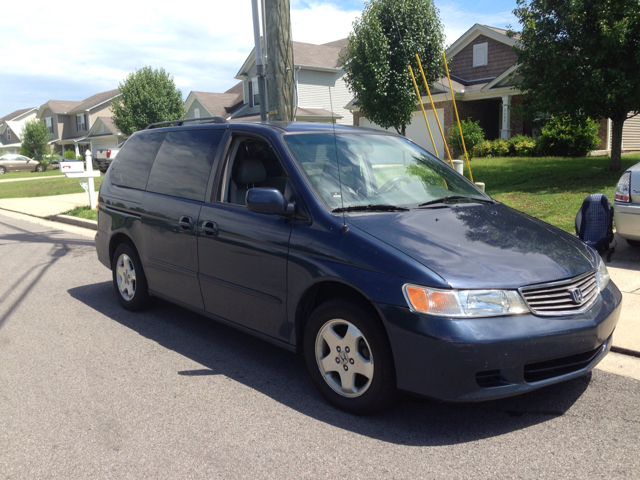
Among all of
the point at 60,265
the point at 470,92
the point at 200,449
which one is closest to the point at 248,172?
the point at 200,449

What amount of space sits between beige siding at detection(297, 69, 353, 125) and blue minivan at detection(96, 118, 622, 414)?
103 feet

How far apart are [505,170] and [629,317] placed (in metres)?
11.1

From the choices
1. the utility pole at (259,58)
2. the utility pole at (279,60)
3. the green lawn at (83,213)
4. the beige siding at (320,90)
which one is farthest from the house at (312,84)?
the utility pole at (279,60)

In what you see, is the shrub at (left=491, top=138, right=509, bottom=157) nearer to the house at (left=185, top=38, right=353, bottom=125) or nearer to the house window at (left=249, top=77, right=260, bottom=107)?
the house at (left=185, top=38, right=353, bottom=125)

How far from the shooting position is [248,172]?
15.2 ft

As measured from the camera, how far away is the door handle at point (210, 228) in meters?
4.43

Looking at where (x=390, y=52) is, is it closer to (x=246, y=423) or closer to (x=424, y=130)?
(x=424, y=130)

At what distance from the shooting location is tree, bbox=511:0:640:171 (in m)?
11.9

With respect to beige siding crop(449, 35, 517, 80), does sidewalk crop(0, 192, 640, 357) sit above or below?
below

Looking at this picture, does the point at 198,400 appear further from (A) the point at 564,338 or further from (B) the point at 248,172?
(A) the point at 564,338

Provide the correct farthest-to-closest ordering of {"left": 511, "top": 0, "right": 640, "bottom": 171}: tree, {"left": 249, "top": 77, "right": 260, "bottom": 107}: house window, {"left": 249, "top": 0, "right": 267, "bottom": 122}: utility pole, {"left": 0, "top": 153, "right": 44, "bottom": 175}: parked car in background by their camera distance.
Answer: {"left": 0, "top": 153, "right": 44, "bottom": 175}: parked car in background
{"left": 249, "top": 77, "right": 260, "bottom": 107}: house window
{"left": 511, "top": 0, "right": 640, "bottom": 171}: tree
{"left": 249, "top": 0, "right": 267, "bottom": 122}: utility pole

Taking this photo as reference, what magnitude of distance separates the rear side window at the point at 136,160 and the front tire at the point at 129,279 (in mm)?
653

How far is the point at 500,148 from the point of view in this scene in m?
20.9

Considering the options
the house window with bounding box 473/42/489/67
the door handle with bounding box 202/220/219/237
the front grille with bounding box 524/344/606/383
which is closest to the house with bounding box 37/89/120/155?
the house window with bounding box 473/42/489/67
